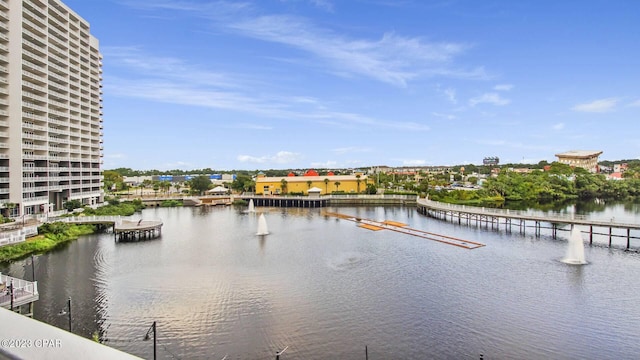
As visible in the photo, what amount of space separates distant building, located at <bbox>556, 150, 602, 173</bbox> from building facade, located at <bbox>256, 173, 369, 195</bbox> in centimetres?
12197

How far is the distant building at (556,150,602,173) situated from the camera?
561 feet

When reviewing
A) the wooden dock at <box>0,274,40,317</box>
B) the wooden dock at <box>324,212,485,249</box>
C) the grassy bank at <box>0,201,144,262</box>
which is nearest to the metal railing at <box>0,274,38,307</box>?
the wooden dock at <box>0,274,40,317</box>

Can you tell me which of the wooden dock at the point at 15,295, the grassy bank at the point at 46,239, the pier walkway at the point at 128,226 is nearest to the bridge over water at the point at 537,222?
the pier walkway at the point at 128,226

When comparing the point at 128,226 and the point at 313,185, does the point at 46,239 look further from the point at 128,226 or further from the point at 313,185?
the point at 313,185

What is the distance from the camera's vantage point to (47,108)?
5641 centimetres

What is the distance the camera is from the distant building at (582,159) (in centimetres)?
17100

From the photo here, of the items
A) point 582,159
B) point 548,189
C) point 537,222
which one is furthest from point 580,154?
point 537,222

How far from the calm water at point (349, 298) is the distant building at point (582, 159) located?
15771 centimetres

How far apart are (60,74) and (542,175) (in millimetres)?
112253

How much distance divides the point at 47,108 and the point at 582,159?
188545mm

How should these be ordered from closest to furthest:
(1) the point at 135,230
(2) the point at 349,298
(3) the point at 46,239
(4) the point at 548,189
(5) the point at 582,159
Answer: (2) the point at 349,298, (3) the point at 46,239, (1) the point at 135,230, (4) the point at 548,189, (5) the point at 582,159

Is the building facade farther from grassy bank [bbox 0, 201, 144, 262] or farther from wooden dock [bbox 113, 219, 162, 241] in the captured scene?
wooden dock [bbox 113, 219, 162, 241]

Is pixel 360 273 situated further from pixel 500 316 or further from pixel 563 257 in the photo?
pixel 563 257

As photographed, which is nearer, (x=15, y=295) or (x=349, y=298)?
(x=15, y=295)
